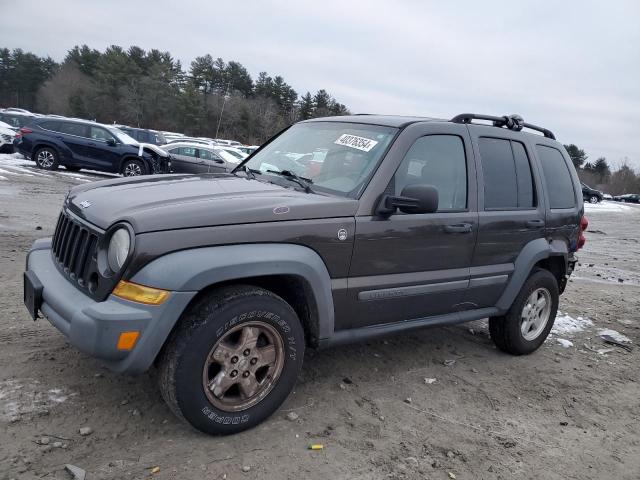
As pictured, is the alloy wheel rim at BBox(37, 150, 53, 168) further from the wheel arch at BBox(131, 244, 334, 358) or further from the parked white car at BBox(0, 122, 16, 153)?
the wheel arch at BBox(131, 244, 334, 358)

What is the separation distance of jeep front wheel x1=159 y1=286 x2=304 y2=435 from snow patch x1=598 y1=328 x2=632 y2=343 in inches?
161

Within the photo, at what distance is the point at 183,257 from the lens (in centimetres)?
262

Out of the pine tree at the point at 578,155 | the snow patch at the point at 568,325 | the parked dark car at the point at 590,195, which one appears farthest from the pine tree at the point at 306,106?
the snow patch at the point at 568,325

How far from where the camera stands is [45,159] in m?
15.9

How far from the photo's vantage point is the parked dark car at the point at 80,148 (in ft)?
51.6

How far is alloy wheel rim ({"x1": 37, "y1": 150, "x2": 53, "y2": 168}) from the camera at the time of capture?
1577cm

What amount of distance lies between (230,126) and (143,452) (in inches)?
2319

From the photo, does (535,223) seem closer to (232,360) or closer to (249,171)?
(249,171)

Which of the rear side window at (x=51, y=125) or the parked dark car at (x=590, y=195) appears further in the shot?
the parked dark car at (x=590, y=195)

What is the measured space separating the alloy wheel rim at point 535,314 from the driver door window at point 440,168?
139 cm

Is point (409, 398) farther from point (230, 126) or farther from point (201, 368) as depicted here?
point (230, 126)

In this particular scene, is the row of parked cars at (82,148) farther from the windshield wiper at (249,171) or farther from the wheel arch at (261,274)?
the wheel arch at (261,274)

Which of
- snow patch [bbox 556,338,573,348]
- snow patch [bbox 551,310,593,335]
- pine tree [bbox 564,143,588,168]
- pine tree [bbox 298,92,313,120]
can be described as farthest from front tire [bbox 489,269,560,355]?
pine tree [bbox 564,143,588,168]

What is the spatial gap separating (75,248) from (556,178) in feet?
13.5
